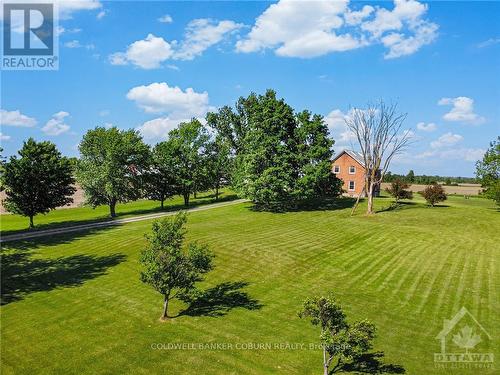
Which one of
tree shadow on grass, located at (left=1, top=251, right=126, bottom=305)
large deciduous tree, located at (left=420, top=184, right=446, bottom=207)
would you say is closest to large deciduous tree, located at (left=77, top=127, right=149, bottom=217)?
tree shadow on grass, located at (left=1, top=251, right=126, bottom=305)

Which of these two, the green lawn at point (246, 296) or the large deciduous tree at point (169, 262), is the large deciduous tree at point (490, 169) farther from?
the large deciduous tree at point (169, 262)

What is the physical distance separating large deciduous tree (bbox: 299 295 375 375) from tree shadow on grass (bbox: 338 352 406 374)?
1.75 meters

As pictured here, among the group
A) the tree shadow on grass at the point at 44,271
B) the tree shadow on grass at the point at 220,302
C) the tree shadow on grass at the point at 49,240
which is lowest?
the tree shadow on grass at the point at 220,302

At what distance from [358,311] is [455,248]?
17325 millimetres

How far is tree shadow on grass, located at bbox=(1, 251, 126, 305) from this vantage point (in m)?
24.5

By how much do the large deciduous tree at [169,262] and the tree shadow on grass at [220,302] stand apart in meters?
1.69

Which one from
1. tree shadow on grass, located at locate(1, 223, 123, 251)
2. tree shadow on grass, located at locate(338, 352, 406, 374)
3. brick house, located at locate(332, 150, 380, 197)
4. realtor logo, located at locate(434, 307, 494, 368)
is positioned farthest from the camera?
brick house, located at locate(332, 150, 380, 197)

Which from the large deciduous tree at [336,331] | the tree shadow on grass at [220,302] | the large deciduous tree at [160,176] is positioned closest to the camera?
the large deciduous tree at [336,331]

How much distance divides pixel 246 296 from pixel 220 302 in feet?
5.78

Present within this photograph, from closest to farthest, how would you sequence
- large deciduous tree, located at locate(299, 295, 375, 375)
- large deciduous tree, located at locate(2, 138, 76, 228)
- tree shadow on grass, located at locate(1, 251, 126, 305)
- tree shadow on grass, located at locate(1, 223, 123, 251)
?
1. large deciduous tree, located at locate(299, 295, 375, 375)
2. tree shadow on grass, located at locate(1, 251, 126, 305)
3. tree shadow on grass, located at locate(1, 223, 123, 251)
4. large deciduous tree, located at locate(2, 138, 76, 228)

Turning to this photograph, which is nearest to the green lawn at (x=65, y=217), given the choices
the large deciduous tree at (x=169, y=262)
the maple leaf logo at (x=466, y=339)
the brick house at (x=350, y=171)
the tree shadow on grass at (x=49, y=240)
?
the tree shadow on grass at (x=49, y=240)

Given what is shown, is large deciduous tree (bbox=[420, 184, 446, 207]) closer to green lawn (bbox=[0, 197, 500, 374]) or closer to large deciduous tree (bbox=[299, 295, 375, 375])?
green lawn (bbox=[0, 197, 500, 374])

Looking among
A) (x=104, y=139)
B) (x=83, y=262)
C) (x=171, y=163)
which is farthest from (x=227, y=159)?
(x=83, y=262)

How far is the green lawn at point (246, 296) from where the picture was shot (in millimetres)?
16609
